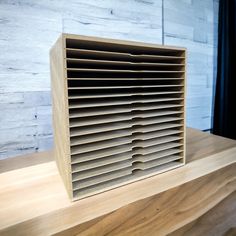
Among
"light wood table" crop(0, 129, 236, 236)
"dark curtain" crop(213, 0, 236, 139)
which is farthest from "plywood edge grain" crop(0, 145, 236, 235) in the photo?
"dark curtain" crop(213, 0, 236, 139)

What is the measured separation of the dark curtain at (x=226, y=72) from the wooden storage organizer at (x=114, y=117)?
1002 millimetres

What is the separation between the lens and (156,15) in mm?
1179

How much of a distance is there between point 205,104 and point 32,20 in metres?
1.27

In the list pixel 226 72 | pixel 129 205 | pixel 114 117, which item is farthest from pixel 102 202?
pixel 226 72

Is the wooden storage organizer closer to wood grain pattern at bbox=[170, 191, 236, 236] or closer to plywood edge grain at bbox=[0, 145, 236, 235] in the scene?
plywood edge grain at bbox=[0, 145, 236, 235]

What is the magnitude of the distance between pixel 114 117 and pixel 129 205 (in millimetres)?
221

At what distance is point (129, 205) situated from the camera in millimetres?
478

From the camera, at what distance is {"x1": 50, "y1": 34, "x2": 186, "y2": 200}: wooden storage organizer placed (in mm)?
472

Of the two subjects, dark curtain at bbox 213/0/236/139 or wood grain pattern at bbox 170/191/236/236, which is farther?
dark curtain at bbox 213/0/236/139

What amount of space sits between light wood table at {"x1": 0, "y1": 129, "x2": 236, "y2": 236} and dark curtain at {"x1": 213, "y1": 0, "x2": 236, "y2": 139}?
920mm

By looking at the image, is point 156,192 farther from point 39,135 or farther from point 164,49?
point 39,135

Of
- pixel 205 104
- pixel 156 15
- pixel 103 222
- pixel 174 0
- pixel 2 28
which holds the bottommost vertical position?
pixel 103 222

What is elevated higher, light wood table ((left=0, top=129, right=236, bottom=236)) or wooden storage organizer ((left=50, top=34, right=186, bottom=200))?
wooden storage organizer ((left=50, top=34, right=186, bottom=200))

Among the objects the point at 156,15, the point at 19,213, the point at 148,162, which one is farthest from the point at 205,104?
the point at 19,213
